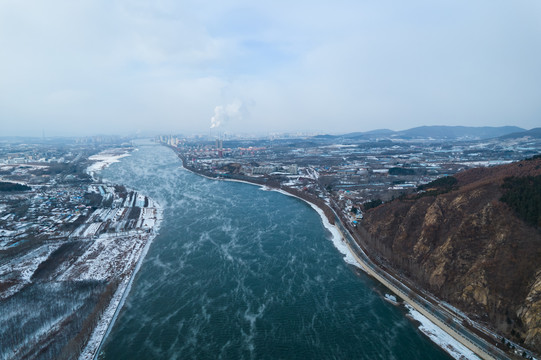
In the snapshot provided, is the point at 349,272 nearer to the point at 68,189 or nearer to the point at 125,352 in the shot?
the point at 125,352

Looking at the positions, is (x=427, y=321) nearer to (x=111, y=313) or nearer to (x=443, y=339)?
(x=443, y=339)

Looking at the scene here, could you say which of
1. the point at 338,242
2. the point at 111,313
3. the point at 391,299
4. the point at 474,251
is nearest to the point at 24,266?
the point at 111,313

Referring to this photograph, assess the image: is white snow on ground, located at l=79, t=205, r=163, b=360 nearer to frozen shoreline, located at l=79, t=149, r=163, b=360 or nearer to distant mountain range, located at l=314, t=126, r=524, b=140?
frozen shoreline, located at l=79, t=149, r=163, b=360

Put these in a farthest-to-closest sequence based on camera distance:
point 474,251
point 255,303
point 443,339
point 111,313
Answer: point 474,251, point 255,303, point 111,313, point 443,339

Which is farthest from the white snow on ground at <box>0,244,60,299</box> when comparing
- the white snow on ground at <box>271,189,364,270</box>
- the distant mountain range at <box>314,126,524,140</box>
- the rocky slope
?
the distant mountain range at <box>314,126,524,140</box>

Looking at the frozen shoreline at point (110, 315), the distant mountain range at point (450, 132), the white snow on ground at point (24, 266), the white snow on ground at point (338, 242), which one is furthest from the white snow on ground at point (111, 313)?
the distant mountain range at point (450, 132)

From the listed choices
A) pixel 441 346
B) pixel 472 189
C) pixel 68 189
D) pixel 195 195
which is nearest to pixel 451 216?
pixel 472 189
